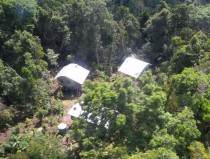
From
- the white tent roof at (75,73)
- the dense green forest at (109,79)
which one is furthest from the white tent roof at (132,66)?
the white tent roof at (75,73)

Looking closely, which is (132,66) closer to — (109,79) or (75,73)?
(109,79)

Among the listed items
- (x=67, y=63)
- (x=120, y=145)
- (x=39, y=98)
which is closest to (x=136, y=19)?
(x=67, y=63)

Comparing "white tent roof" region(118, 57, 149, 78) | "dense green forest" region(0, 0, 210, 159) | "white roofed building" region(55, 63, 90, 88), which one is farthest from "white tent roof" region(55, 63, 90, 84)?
"white tent roof" region(118, 57, 149, 78)

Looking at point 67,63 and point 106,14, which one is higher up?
point 106,14

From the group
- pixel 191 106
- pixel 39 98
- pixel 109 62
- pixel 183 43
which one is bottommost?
pixel 39 98

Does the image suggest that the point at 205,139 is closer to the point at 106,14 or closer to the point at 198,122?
the point at 198,122

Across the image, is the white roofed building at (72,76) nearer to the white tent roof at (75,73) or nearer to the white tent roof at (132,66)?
the white tent roof at (75,73)

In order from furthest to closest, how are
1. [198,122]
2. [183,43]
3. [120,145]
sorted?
[183,43] → [198,122] → [120,145]
